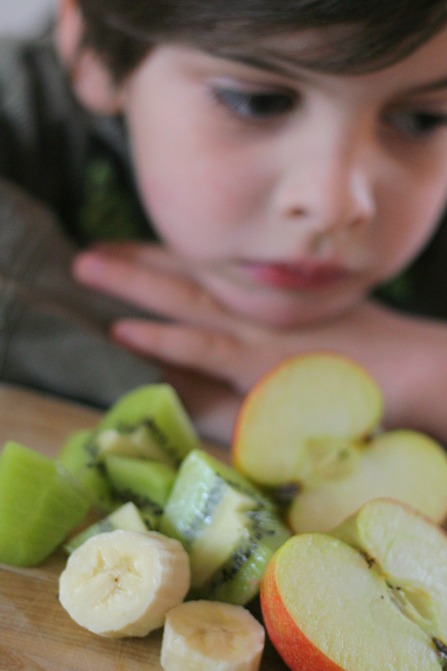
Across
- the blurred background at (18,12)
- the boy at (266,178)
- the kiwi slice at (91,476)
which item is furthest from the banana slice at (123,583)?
the blurred background at (18,12)

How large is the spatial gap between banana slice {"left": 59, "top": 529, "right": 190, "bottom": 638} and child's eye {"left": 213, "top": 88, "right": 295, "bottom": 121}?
1.53ft

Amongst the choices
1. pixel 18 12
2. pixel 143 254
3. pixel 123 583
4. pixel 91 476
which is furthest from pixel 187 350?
pixel 18 12

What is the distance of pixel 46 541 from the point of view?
522 millimetres

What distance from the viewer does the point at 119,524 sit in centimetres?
52

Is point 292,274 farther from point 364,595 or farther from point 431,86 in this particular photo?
point 364,595

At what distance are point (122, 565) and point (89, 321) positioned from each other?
17.3 inches

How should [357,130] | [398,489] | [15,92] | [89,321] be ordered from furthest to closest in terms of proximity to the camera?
[15,92]
[89,321]
[357,130]
[398,489]

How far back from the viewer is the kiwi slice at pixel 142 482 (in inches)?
22.1

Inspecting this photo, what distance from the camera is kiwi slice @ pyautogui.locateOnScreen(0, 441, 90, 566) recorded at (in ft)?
1.67

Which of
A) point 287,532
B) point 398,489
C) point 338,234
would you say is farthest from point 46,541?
point 338,234

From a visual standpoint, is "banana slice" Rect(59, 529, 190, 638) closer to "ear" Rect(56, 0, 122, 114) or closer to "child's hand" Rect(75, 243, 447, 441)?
"child's hand" Rect(75, 243, 447, 441)

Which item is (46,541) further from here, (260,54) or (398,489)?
(260,54)

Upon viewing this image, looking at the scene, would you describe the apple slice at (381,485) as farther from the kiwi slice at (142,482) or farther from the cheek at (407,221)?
the cheek at (407,221)

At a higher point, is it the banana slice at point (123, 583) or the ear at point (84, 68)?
the ear at point (84, 68)
